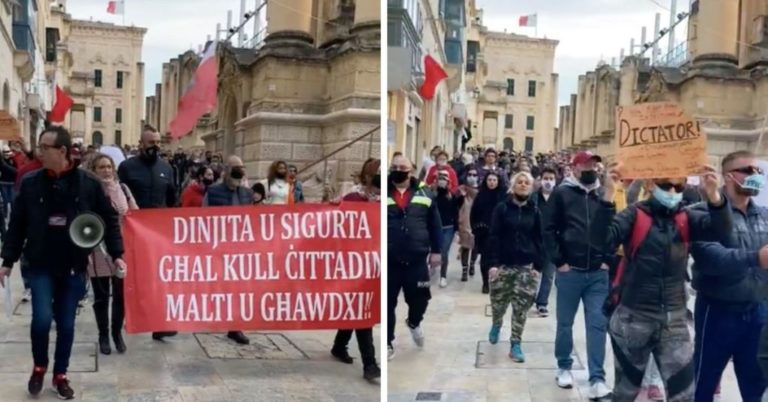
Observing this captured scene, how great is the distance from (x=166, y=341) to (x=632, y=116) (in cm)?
367

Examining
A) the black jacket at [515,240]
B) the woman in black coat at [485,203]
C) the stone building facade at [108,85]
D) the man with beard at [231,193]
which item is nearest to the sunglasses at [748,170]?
the black jacket at [515,240]

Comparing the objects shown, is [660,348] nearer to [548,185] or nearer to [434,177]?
[548,185]

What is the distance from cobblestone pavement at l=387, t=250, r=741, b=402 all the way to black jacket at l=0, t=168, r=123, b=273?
2.07 meters

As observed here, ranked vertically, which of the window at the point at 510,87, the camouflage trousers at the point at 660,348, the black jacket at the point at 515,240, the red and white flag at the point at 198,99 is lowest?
the camouflage trousers at the point at 660,348

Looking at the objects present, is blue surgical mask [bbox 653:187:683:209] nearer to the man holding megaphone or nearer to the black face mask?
the man holding megaphone

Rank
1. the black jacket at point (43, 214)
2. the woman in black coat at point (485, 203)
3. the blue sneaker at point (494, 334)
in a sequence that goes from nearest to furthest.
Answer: the black jacket at point (43, 214), the blue sneaker at point (494, 334), the woman in black coat at point (485, 203)

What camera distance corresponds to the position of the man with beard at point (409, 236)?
610 centimetres

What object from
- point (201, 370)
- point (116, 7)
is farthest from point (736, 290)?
point (116, 7)

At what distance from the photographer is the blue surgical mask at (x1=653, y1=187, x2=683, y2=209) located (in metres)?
4.55

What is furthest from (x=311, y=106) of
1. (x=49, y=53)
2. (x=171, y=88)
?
(x=49, y=53)

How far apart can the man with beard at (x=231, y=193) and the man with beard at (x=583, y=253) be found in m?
2.17

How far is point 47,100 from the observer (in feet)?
101

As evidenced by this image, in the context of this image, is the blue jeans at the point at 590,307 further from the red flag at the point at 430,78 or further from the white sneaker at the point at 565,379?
the red flag at the point at 430,78

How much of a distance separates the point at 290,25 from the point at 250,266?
8341 millimetres
